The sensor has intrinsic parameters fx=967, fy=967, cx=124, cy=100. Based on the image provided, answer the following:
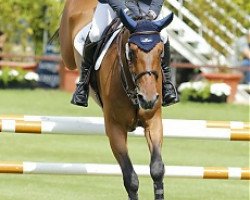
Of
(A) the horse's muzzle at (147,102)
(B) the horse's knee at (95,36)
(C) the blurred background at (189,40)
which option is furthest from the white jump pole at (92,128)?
(C) the blurred background at (189,40)

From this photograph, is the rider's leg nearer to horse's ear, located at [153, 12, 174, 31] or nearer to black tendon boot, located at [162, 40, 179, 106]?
black tendon boot, located at [162, 40, 179, 106]

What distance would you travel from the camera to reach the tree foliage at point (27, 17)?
23703mm

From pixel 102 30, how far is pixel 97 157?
13.5 ft

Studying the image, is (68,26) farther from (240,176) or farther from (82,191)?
(240,176)

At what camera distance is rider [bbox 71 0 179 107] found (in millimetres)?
7461

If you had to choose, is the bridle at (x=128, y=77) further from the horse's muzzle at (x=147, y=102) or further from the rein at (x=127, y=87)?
the horse's muzzle at (x=147, y=102)

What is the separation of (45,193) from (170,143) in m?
4.82

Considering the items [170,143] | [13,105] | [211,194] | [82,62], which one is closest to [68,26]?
[82,62]

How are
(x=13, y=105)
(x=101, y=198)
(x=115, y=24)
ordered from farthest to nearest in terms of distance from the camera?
(x=13, y=105), (x=101, y=198), (x=115, y=24)

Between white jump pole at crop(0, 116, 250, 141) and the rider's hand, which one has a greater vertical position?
the rider's hand

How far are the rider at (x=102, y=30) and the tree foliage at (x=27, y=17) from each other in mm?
15125

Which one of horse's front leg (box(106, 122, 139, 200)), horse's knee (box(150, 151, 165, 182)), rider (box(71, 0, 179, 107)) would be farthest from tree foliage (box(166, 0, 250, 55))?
horse's knee (box(150, 151, 165, 182))

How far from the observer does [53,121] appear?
323 inches

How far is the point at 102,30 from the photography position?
8.19 meters
